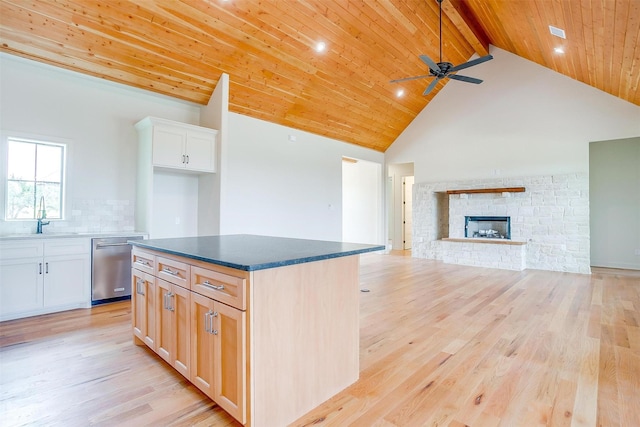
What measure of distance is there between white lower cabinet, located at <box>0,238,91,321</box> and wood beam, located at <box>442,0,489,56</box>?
6268mm

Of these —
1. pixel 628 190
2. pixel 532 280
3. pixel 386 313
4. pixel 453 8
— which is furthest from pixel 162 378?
pixel 628 190

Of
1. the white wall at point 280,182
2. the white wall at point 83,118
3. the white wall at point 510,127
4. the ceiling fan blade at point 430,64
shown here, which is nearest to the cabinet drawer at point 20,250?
the white wall at point 83,118

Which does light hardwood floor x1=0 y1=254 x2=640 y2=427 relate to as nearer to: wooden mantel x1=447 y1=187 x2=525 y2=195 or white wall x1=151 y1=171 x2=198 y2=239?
white wall x1=151 y1=171 x2=198 y2=239

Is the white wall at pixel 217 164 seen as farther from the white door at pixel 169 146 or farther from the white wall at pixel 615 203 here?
the white wall at pixel 615 203

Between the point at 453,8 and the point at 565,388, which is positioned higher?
the point at 453,8

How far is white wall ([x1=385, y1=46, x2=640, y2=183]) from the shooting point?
598 centimetres

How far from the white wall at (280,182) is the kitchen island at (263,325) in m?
2.99

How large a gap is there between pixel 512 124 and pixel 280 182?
5.12 meters

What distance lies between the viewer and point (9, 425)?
175 cm

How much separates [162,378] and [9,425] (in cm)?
77

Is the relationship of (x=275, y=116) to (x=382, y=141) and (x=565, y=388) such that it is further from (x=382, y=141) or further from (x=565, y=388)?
(x=565, y=388)

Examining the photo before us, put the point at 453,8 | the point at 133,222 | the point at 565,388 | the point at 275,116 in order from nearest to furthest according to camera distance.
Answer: the point at 565,388 < the point at 133,222 < the point at 453,8 < the point at 275,116

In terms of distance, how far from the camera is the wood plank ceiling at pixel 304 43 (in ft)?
11.5

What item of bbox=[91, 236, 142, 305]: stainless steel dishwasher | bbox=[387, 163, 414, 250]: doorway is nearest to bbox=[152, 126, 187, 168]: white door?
bbox=[91, 236, 142, 305]: stainless steel dishwasher
